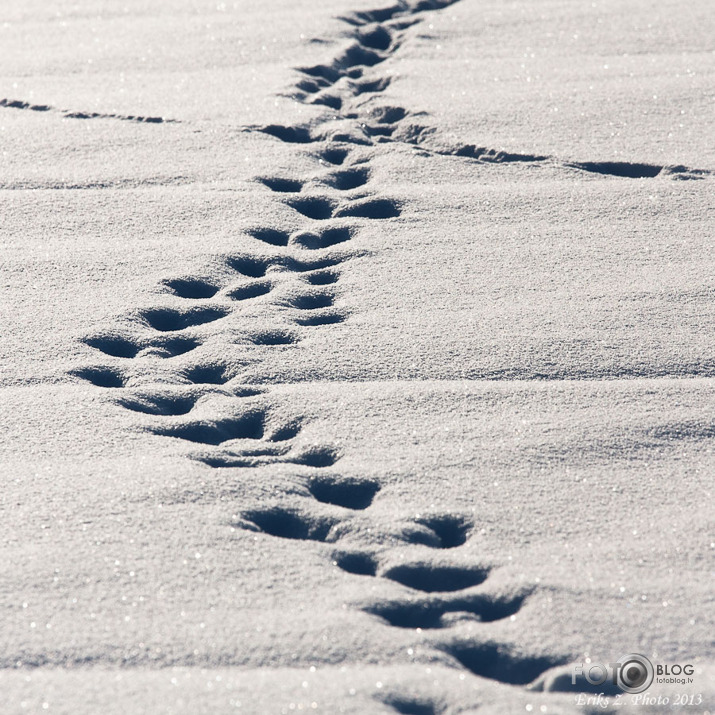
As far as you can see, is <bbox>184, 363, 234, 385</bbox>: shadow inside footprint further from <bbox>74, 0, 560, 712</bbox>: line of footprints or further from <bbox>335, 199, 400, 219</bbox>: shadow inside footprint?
<bbox>335, 199, 400, 219</bbox>: shadow inside footprint

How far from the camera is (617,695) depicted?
3.50 feet

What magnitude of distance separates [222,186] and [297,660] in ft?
4.41

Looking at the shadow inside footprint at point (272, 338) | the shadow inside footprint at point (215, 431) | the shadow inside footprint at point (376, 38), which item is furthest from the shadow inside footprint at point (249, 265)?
the shadow inside footprint at point (376, 38)

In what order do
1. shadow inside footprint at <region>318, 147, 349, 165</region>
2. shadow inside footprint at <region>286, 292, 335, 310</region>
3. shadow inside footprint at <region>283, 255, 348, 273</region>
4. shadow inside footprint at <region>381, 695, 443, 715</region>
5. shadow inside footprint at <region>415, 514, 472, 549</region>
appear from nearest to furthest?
shadow inside footprint at <region>381, 695, 443, 715</region> < shadow inside footprint at <region>415, 514, 472, 549</region> < shadow inside footprint at <region>286, 292, 335, 310</region> < shadow inside footprint at <region>283, 255, 348, 273</region> < shadow inside footprint at <region>318, 147, 349, 165</region>

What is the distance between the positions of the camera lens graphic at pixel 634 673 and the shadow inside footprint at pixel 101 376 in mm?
916

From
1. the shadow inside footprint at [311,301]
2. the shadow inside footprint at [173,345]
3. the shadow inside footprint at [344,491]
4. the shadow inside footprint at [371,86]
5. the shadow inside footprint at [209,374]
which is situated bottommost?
the shadow inside footprint at [344,491]

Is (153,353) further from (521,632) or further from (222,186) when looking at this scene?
(521,632)

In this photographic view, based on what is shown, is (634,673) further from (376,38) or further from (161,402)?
(376,38)

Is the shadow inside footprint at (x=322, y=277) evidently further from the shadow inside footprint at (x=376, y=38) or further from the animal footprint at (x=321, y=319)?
the shadow inside footprint at (x=376, y=38)

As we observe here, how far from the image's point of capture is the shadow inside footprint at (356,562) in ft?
4.07

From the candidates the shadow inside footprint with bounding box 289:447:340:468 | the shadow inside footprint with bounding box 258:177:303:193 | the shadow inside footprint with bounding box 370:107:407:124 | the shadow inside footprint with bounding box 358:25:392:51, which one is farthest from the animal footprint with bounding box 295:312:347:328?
the shadow inside footprint with bounding box 358:25:392:51

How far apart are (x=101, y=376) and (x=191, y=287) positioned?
31cm

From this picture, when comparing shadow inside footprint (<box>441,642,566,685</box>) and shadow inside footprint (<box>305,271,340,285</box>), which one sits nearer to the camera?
shadow inside footprint (<box>441,642,566,685</box>)

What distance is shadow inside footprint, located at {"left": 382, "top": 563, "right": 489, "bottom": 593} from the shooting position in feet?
3.99
